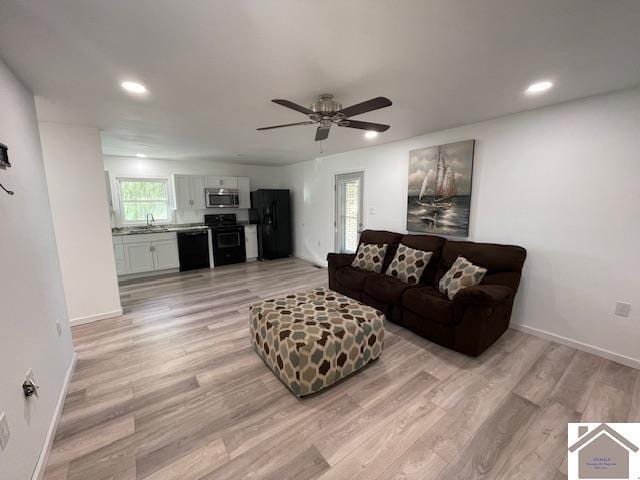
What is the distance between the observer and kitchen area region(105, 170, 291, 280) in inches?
197

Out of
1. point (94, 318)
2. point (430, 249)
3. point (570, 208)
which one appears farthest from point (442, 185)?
point (94, 318)

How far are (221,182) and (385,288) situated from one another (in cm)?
471

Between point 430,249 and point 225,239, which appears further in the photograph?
point 225,239

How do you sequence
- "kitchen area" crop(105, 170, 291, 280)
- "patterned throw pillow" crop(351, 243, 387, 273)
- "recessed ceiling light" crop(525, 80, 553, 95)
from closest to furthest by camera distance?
1. "recessed ceiling light" crop(525, 80, 553, 95)
2. "patterned throw pillow" crop(351, 243, 387, 273)
3. "kitchen area" crop(105, 170, 291, 280)

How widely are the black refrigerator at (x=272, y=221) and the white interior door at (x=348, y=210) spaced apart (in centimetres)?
170

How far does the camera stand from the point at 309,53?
1613 millimetres

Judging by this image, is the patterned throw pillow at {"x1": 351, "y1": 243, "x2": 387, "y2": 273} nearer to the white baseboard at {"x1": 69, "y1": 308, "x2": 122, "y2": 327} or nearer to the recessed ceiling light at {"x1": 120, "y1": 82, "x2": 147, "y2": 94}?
the recessed ceiling light at {"x1": 120, "y1": 82, "x2": 147, "y2": 94}

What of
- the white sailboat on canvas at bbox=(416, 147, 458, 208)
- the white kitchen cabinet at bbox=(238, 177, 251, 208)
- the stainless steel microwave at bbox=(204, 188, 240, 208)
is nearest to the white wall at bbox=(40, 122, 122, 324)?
the stainless steel microwave at bbox=(204, 188, 240, 208)

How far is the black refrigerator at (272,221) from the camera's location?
6.27m

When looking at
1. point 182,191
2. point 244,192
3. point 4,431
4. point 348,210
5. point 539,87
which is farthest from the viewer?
point 244,192

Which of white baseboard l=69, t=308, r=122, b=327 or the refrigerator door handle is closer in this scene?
white baseboard l=69, t=308, r=122, b=327

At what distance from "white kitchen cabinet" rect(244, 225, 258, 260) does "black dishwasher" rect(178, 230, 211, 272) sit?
2.98ft

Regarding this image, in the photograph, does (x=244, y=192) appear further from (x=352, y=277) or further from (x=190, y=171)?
(x=352, y=277)

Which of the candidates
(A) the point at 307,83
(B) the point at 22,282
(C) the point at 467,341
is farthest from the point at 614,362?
(B) the point at 22,282
